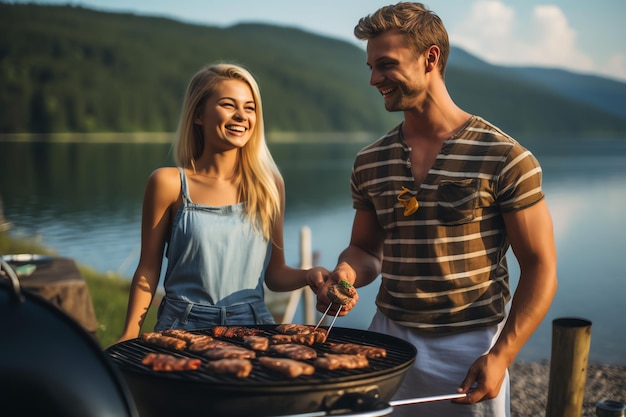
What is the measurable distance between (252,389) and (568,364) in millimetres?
2120

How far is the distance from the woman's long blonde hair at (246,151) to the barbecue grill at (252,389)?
1.09 meters

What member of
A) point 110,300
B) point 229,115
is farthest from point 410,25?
point 110,300

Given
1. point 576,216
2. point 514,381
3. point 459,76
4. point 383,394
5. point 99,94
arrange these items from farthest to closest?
1. point 459,76
2. point 99,94
3. point 576,216
4. point 514,381
5. point 383,394

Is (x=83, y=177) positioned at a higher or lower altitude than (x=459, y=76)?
lower

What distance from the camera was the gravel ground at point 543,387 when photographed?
742cm

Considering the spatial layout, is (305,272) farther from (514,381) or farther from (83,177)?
(83,177)

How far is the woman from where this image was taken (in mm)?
3150

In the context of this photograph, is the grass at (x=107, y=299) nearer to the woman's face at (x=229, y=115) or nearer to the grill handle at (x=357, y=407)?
the woman's face at (x=229, y=115)

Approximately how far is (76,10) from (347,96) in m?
47.7

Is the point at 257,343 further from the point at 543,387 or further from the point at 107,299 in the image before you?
the point at 107,299

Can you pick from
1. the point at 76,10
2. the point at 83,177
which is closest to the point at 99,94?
the point at 83,177

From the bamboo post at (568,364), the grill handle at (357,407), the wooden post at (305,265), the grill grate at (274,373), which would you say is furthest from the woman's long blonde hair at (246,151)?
the wooden post at (305,265)

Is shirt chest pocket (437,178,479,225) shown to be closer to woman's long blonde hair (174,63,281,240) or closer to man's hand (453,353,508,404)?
man's hand (453,353,508,404)

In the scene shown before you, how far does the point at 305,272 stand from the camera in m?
3.20
